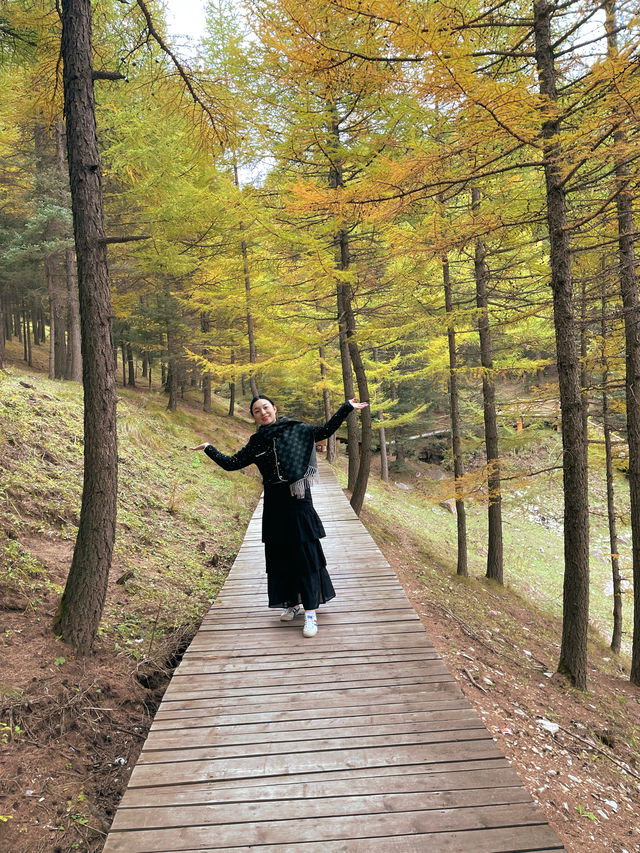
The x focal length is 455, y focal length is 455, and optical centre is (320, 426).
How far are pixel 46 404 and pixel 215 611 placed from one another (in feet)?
22.5

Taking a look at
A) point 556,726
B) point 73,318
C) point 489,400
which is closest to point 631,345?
point 489,400

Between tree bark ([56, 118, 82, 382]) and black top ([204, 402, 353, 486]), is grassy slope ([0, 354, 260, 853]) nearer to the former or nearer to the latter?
black top ([204, 402, 353, 486])

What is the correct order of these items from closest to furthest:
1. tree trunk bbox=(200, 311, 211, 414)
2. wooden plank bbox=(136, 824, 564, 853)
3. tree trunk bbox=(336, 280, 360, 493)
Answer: wooden plank bbox=(136, 824, 564, 853), tree trunk bbox=(336, 280, 360, 493), tree trunk bbox=(200, 311, 211, 414)

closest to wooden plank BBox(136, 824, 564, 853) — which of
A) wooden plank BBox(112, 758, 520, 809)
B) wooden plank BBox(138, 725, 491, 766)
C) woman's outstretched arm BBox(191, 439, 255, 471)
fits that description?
wooden plank BBox(112, 758, 520, 809)

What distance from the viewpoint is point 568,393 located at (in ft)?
19.1

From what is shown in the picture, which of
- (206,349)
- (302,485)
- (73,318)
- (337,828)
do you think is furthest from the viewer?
(206,349)

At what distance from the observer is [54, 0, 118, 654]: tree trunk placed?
393cm

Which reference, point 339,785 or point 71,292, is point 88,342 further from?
point 71,292

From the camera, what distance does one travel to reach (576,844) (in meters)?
3.30

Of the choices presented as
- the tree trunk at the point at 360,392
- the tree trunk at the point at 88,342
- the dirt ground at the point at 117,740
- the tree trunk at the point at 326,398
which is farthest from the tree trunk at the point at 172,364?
the tree trunk at the point at 88,342

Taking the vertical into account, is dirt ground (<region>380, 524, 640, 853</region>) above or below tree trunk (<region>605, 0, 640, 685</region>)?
below

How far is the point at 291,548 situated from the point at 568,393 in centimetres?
404

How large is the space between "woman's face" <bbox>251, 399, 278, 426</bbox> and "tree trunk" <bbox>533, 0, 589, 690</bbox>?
381 cm

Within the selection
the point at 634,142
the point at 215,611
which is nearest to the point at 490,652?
the point at 215,611
